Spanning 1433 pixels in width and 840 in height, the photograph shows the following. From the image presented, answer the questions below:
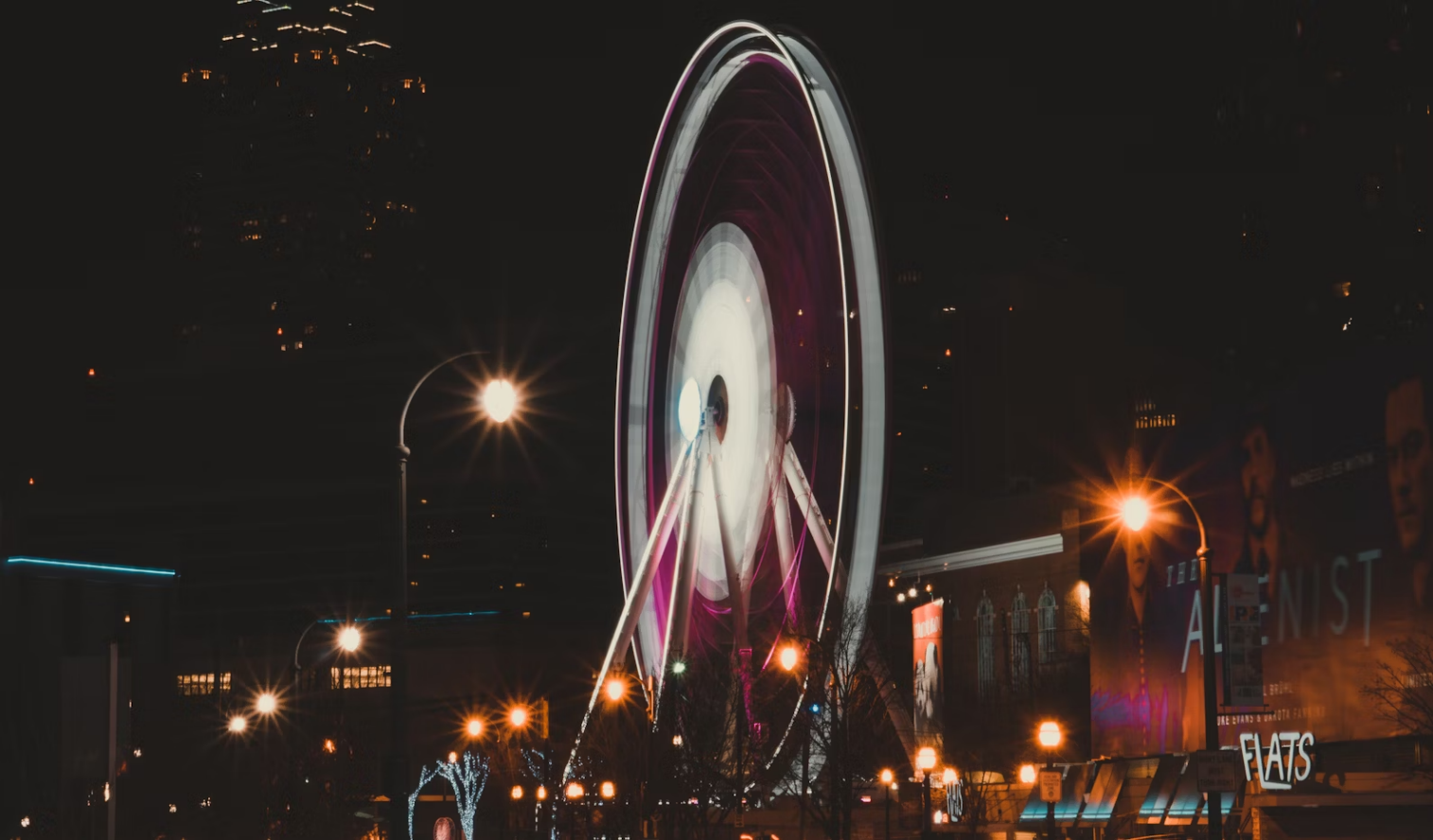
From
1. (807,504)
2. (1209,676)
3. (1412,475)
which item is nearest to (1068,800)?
(1412,475)

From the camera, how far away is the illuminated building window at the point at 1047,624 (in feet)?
288

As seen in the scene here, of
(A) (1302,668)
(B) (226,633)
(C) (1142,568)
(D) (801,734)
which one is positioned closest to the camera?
(A) (1302,668)

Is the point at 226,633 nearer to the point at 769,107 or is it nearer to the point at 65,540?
the point at 65,540

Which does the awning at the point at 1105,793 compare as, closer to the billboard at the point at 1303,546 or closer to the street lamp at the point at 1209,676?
the billboard at the point at 1303,546

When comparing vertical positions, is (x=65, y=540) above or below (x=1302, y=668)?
above

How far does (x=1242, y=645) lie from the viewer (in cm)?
2750

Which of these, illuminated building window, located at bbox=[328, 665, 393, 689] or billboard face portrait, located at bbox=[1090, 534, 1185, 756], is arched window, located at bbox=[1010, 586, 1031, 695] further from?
illuminated building window, located at bbox=[328, 665, 393, 689]

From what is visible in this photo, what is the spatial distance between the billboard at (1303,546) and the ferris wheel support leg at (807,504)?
9.25m

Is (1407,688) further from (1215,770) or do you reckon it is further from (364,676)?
(364,676)

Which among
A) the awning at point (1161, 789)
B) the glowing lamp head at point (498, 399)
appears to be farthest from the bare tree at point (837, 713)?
the glowing lamp head at point (498, 399)

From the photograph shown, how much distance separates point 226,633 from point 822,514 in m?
147

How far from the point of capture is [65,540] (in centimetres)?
19525

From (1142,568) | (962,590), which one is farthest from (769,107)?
(962,590)

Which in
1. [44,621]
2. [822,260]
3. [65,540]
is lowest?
[44,621]
